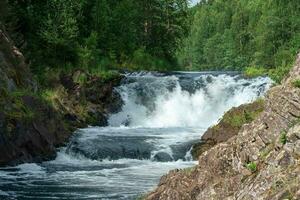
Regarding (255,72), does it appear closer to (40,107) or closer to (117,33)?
(117,33)

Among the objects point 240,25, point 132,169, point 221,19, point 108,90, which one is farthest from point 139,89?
point 221,19

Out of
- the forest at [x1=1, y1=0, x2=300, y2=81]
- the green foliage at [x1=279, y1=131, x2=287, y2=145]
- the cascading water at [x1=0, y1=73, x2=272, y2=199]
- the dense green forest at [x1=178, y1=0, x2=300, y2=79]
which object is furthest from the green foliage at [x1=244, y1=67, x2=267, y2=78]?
the green foliage at [x1=279, y1=131, x2=287, y2=145]

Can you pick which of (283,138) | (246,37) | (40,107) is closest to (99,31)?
(40,107)

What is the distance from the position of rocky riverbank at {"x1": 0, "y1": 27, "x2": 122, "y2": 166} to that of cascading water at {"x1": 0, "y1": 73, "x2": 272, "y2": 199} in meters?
0.64

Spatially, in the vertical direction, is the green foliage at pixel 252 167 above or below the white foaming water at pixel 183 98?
below

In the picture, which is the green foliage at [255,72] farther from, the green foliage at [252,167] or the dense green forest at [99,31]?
the green foliage at [252,167]

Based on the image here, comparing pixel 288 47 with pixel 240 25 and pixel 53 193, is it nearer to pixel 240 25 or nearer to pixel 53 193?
pixel 53 193

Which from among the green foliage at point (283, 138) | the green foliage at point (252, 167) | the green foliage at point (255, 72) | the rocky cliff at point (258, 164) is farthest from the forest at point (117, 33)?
the green foliage at point (283, 138)

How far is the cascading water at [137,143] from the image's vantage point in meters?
16.8

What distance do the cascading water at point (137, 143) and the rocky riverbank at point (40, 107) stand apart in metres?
0.64

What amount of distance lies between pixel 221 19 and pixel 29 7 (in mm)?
98959

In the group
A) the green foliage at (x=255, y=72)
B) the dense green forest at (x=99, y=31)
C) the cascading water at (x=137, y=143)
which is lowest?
the cascading water at (x=137, y=143)

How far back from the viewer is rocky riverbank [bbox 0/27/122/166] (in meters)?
20.4

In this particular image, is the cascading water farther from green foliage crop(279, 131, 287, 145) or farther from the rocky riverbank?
green foliage crop(279, 131, 287, 145)
